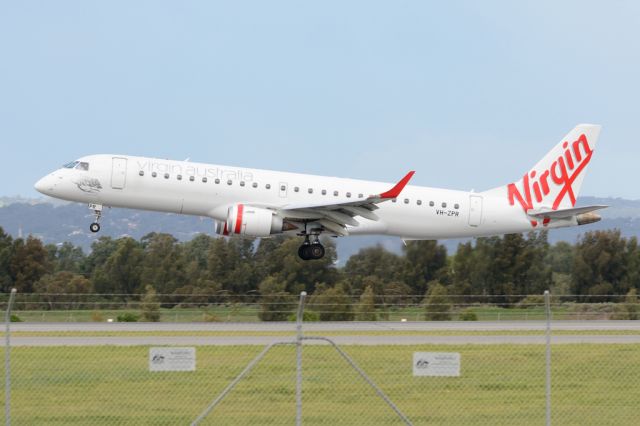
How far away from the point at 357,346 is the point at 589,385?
18.4 ft

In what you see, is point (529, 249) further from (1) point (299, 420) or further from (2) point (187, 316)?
(1) point (299, 420)

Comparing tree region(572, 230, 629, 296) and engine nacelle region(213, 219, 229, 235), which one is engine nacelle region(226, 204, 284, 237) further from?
tree region(572, 230, 629, 296)

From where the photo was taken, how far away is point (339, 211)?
41.4 m

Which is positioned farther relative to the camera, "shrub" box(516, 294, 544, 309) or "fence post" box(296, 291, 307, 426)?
"shrub" box(516, 294, 544, 309)

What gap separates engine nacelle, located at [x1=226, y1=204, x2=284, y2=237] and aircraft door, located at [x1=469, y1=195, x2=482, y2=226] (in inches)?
331

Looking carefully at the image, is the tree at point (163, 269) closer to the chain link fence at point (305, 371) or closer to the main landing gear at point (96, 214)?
the main landing gear at point (96, 214)

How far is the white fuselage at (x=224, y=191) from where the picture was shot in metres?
39.9

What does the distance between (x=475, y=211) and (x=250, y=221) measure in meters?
9.68

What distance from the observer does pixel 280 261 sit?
2494 inches

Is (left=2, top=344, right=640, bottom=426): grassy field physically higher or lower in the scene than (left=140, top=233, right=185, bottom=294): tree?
lower

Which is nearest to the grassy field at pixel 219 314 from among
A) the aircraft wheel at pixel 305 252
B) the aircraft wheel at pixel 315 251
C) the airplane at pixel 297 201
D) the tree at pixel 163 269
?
the airplane at pixel 297 201

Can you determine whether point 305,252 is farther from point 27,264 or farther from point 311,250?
point 27,264

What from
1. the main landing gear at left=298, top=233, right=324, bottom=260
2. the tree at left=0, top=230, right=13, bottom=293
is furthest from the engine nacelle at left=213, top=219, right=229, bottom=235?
the tree at left=0, top=230, right=13, bottom=293

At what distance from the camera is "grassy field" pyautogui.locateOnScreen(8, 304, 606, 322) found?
2595 cm
